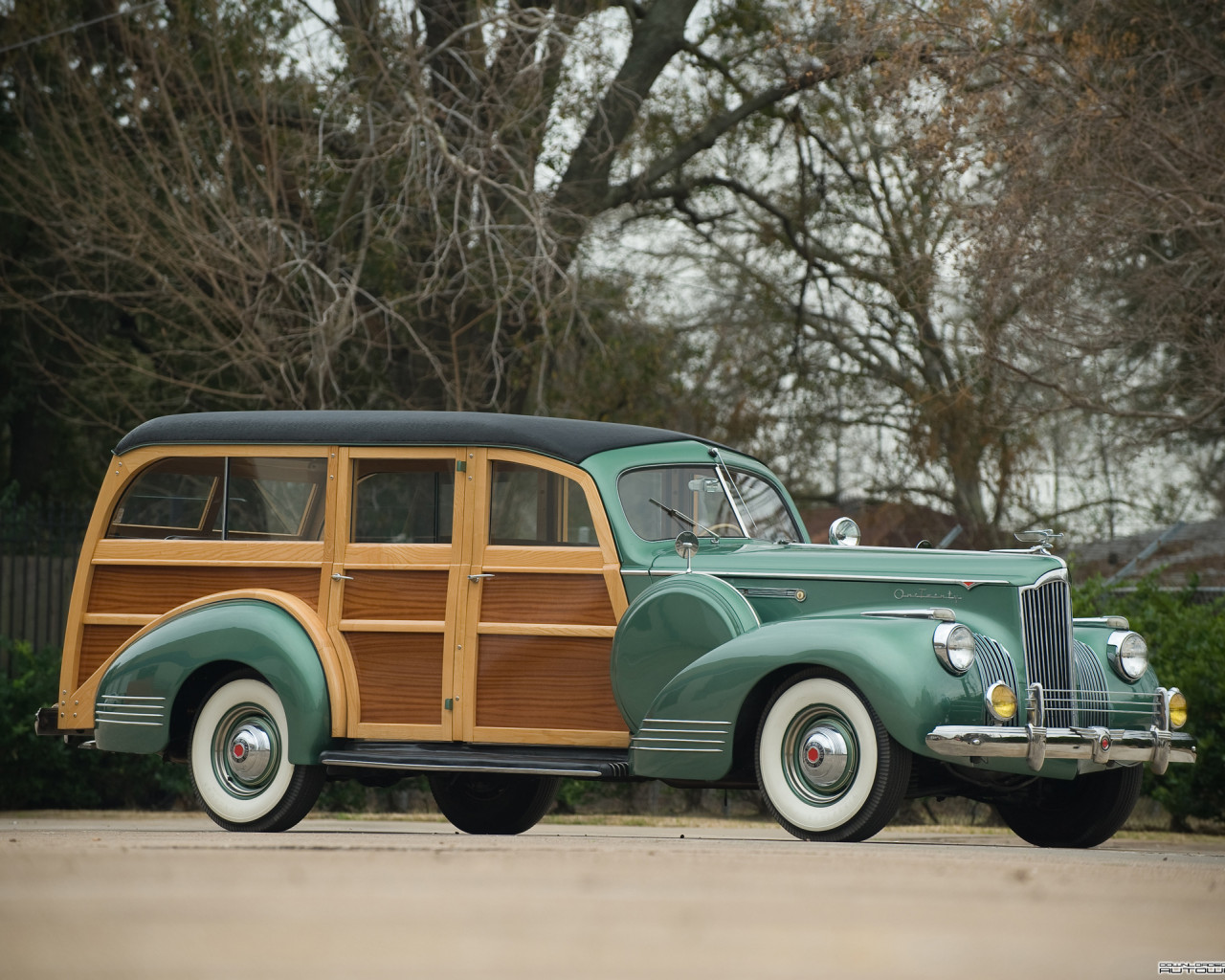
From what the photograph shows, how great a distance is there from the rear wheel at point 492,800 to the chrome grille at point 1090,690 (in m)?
3.07

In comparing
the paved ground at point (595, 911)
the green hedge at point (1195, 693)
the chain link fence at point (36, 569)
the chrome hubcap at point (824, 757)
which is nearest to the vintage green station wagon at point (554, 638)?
the chrome hubcap at point (824, 757)

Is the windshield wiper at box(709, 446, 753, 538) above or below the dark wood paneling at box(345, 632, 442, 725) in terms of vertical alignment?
above

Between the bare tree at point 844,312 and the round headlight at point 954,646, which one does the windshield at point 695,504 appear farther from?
the bare tree at point 844,312

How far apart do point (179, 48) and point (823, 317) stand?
7455 millimetres

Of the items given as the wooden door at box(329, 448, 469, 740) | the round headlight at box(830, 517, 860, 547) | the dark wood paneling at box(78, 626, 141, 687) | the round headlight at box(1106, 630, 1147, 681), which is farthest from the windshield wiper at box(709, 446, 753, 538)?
the dark wood paneling at box(78, 626, 141, 687)

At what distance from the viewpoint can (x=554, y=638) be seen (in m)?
8.10

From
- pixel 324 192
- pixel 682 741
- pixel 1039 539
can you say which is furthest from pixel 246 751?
pixel 324 192

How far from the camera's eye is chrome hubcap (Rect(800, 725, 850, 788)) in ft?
23.3

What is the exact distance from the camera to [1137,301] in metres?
13.9

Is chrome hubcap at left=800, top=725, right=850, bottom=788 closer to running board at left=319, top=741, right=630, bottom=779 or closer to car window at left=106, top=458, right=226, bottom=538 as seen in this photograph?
running board at left=319, top=741, right=630, bottom=779

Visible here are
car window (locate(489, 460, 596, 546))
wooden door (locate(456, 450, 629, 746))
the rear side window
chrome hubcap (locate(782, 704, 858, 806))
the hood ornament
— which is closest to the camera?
chrome hubcap (locate(782, 704, 858, 806))

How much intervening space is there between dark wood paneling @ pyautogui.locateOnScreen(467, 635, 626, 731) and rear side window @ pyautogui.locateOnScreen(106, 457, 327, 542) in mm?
1221

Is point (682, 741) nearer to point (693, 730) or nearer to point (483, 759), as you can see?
point (693, 730)

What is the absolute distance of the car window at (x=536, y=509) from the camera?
8203mm
